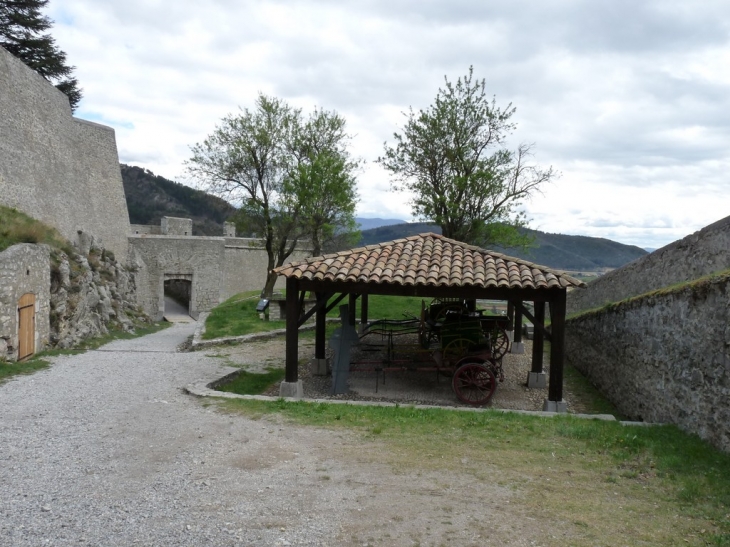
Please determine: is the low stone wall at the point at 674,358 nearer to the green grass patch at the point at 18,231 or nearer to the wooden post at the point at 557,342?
the wooden post at the point at 557,342

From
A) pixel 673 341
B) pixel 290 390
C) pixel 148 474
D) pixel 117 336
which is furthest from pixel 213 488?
pixel 117 336

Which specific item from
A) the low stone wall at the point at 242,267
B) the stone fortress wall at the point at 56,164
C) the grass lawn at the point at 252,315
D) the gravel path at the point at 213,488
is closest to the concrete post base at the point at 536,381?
the grass lawn at the point at 252,315

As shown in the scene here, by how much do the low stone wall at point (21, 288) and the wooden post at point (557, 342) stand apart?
33.6 feet

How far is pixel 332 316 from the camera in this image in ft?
65.3

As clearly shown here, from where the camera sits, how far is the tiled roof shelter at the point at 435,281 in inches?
338

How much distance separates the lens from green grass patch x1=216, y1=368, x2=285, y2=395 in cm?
1006

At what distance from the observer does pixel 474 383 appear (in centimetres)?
948

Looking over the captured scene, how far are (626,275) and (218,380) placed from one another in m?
11.1

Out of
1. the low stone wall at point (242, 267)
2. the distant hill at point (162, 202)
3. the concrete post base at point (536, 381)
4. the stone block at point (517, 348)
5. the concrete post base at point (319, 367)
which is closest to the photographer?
the concrete post base at point (536, 381)

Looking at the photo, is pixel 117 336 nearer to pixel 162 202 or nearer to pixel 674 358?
pixel 674 358

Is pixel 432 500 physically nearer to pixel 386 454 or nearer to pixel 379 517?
pixel 379 517

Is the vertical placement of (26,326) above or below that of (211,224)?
below

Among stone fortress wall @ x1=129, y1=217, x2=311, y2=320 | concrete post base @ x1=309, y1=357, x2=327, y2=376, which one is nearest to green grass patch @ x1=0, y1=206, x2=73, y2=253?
concrete post base @ x1=309, y1=357, x2=327, y2=376

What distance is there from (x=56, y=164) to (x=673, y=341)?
20.2 meters
